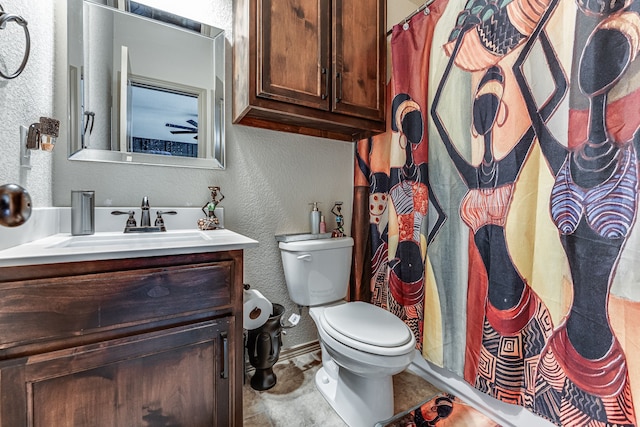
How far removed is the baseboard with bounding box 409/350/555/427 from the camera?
115 cm

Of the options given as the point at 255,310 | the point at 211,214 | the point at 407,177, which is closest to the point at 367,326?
the point at 255,310

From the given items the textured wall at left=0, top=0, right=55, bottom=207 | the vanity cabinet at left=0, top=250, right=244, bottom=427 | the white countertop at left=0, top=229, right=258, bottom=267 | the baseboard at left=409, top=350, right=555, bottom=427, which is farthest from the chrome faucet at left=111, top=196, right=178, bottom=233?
the baseboard at left=409, top=350, right=555, bottom=427

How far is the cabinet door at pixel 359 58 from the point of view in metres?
1.45

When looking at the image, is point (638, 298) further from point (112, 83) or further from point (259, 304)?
point (112, 83)

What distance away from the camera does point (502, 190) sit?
45.0 inches

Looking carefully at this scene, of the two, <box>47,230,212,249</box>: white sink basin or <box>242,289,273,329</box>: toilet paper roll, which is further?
<box>242,289,273,329</box>: toilet paper roll

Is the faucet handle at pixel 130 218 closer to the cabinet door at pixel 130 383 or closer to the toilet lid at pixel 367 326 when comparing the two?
the cabinet door at pixel 130 383

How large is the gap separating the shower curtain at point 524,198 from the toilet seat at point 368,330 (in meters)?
0.27

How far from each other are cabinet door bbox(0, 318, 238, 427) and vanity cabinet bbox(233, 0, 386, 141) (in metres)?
0.99

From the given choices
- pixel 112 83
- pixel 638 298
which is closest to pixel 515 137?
pixel 638 298

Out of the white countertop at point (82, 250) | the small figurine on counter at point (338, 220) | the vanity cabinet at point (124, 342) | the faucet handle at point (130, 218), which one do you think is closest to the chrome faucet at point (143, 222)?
the faucet handle at point (130, 218)

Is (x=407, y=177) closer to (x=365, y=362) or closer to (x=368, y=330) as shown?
(x=368, y=330)

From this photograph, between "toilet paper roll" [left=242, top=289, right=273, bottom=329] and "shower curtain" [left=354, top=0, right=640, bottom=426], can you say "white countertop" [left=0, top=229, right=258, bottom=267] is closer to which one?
"toilet paper roll" [left=242, top=289, right=273, bottom=329]

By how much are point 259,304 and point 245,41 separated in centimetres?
123
